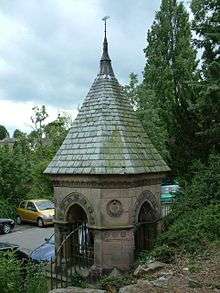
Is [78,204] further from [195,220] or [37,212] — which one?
[37,212]

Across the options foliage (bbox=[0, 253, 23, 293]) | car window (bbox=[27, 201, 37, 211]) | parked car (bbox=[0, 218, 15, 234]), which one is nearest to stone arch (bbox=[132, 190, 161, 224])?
foliage (bbox=[0, 253, 23, 293])

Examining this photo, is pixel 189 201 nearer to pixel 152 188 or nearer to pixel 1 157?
pixel 152 188

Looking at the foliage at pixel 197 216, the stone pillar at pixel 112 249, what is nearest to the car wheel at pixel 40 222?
the foliage at pixel 197 216

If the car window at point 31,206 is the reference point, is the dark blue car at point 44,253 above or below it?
below

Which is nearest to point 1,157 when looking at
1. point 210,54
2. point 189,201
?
point 210,54

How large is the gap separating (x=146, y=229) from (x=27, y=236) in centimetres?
1556

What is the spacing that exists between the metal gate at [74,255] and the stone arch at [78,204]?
438 millimetres

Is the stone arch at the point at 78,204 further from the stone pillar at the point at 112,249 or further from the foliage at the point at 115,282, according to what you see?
the foliage at the point at 115,282

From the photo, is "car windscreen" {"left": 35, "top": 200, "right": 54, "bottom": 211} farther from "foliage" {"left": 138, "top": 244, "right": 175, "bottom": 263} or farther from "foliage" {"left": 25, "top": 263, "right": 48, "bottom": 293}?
"foliage" {"left": 138, "top": 244, "right": 175, "bottom": 263}

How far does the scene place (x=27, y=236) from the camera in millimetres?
24797

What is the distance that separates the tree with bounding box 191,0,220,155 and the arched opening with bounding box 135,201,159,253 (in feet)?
18.1

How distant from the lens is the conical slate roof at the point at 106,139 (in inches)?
359

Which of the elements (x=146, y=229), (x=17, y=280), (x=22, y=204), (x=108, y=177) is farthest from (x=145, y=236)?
(x=22, y=204)

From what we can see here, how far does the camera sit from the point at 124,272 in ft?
29.9
